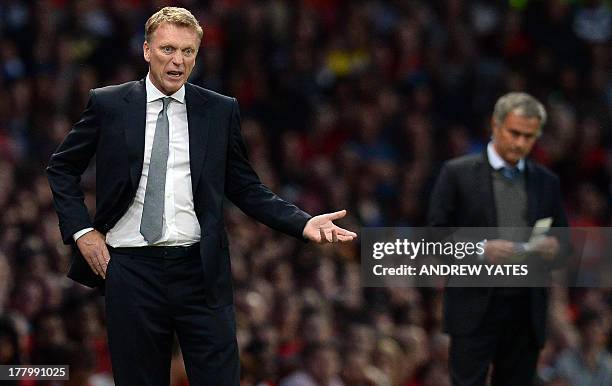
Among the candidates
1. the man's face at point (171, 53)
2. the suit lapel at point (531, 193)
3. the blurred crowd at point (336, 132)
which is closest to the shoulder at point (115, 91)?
the man's face at point (171, 53)

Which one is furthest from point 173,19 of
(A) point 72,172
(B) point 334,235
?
(B) point 334,235

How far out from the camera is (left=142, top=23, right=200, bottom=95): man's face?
196 inches

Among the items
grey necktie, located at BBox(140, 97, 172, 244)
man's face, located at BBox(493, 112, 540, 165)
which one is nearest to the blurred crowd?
man's face, located at BBox(493, 112, 540, 165)

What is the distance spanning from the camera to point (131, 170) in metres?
5.02

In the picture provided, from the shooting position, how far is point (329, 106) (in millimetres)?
11773

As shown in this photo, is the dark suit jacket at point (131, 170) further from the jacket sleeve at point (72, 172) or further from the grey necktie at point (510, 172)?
the grey necktie at point (510, 172)

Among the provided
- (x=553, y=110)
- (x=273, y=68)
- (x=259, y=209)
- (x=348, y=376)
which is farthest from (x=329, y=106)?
(x=259, y=209)

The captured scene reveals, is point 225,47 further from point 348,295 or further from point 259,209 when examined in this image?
point 259,209

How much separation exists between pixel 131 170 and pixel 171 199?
0.55 feet

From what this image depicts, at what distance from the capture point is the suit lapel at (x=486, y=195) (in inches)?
259

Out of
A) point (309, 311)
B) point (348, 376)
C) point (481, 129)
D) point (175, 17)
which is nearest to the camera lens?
point (175, 17)

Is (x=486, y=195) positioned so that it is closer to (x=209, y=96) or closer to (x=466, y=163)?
(x=466, y=163)

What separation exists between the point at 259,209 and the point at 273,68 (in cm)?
696

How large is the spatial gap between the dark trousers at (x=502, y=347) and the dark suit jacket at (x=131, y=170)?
1.71 m
